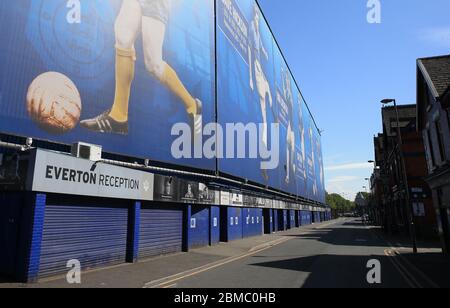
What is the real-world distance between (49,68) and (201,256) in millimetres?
11973

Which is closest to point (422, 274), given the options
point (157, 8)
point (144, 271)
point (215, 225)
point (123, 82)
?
point (144, 271)

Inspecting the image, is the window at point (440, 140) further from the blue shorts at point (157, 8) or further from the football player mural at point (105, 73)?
the blue shorts at point (157, 8)

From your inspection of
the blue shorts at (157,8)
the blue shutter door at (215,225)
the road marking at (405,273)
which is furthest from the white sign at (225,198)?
the blue shorts at (157,8)

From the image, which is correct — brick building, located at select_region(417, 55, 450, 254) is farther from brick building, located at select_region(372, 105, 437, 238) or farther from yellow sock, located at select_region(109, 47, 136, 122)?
yellow sock, located at select_region(109, 47, 136, 122)

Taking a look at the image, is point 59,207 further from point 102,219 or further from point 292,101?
point 292,101

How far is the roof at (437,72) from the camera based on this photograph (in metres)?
19.0

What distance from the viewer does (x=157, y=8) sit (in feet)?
72.4

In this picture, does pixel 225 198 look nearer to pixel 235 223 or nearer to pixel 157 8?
pixel 235 223

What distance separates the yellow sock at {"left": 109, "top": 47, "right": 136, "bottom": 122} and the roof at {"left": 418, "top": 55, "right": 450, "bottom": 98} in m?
15.5

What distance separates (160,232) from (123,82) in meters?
8.15

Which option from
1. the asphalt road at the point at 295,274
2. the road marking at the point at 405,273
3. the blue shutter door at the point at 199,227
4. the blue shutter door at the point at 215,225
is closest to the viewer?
the asphalt road at the point at 295,274

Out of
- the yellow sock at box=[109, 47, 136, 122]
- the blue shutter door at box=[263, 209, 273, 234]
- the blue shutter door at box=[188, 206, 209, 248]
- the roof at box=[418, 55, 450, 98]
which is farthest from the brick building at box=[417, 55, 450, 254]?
the blue shutter door at box=[263, 209, 273, 234]

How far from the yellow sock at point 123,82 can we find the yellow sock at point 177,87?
2852 millimetres
